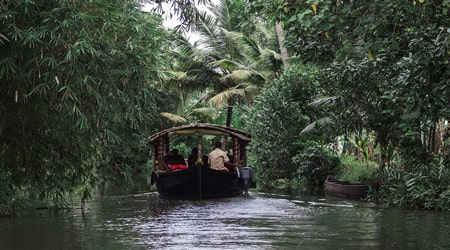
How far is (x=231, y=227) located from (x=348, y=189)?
23.6ft

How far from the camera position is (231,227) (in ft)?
36.8

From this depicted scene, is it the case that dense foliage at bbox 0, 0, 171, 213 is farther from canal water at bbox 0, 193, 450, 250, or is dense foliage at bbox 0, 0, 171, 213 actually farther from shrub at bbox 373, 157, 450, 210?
shrub at bbox 373, 157, 450, 210

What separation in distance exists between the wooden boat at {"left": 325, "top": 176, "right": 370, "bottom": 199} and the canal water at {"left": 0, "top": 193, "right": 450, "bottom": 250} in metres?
1.46

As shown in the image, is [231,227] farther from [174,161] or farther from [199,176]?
[174,161]

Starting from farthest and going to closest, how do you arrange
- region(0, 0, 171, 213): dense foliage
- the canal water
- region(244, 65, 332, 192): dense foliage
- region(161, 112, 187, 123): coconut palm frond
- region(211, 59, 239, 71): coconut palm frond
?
region(161, 112, 187, 123): coconut palm frond
region(211, 59, 239, 71): coconut palm frond
region(244, 65, 332, 192): dense foliage
the canal water
region(0, 0, 171, 213): dense foliage

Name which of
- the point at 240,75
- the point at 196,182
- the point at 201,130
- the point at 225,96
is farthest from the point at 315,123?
the point at 225,96

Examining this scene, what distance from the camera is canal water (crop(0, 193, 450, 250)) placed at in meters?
9.34

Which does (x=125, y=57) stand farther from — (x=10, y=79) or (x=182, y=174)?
(x=182, y=174)

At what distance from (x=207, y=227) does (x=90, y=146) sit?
12.9ft

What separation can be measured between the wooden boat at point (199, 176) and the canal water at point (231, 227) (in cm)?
94

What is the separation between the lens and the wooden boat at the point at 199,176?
16938mm

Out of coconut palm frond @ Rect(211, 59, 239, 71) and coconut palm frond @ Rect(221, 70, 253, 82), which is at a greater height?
coconut palm frond @ Rect(211, 59, 239, 71)

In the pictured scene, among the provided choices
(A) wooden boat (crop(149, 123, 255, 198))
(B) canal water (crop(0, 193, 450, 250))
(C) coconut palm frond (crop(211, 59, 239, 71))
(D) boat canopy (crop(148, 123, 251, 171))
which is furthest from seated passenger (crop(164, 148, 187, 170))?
(C) coconut palm frond (crop(211, 59, 239, 71))

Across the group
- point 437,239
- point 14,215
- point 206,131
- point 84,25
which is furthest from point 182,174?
point 84,25
